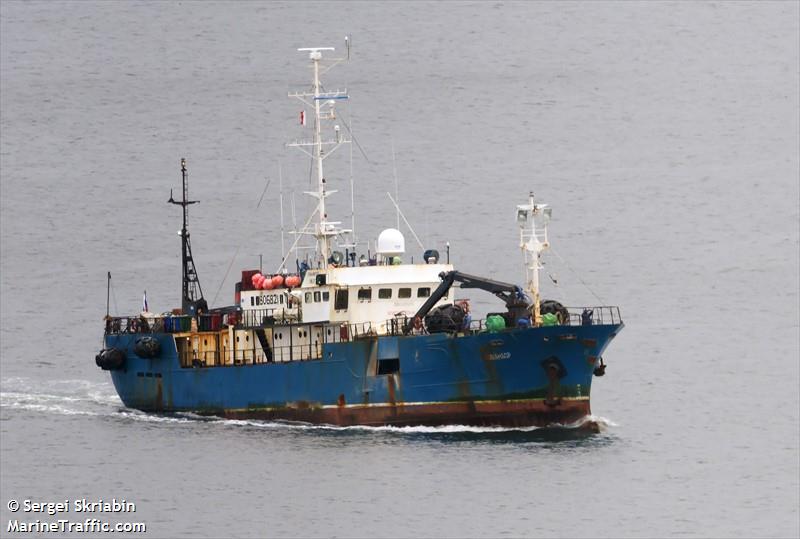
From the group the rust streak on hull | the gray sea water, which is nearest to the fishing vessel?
the rust streak on hull

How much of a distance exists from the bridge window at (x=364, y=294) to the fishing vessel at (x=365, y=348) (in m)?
0.04

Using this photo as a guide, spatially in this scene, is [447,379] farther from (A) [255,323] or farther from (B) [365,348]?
(A) [255,323]

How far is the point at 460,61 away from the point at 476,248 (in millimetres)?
53535

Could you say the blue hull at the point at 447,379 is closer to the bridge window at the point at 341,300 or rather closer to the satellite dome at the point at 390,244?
the bridge window at the point at 341,300

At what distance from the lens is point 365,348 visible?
7800 centimetres

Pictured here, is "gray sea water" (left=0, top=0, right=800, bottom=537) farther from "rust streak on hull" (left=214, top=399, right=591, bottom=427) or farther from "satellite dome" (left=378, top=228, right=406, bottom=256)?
"satellite dome" (left=378, top=228, right=406, bottom=256)

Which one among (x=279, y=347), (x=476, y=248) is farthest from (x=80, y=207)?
(x=279, y=347)

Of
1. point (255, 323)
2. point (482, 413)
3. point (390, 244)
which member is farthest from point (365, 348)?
point (255, 323)

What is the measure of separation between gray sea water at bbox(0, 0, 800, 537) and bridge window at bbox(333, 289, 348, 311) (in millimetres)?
5160

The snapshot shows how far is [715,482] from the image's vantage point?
6931 centimetres

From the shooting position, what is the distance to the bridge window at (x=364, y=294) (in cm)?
8062

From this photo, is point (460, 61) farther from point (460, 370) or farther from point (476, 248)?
point (460, 370)

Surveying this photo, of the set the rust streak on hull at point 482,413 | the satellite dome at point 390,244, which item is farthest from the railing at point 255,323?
the satellite dome at point 390,244

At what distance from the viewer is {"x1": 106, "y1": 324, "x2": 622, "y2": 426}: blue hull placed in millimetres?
75688
